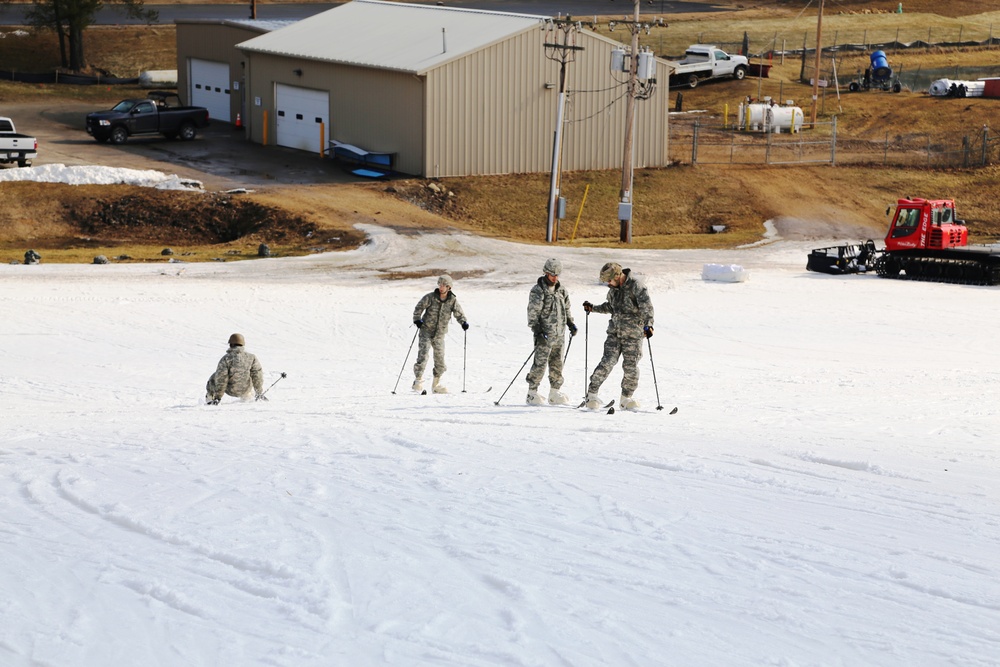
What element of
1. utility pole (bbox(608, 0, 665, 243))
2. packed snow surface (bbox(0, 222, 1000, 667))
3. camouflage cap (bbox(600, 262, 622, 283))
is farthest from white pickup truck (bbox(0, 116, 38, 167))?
camouflage cap (bbox(600, 262, 622, 283))

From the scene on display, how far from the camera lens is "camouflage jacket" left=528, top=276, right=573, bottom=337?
589 inches

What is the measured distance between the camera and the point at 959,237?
30031mm

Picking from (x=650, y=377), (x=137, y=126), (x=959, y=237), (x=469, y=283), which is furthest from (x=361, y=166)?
(x=650, y=377)

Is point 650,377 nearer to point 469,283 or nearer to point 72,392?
point 72,392

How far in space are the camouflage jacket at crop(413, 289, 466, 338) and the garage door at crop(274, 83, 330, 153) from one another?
2665 centimetres

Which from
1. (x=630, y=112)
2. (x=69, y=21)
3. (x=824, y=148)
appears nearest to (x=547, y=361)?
(x=630, y=112)

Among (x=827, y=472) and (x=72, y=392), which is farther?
(x=72, y=392)

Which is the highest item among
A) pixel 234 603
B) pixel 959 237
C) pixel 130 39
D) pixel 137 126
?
pixel 130 39

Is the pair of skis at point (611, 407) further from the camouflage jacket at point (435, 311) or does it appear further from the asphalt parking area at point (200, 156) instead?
the asphalt parking area at point (200, 156)

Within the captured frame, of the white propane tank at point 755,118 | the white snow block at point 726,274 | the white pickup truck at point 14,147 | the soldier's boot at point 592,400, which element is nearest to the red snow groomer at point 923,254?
the white snow block at point 726,274

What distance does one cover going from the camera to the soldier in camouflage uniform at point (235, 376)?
15.2m

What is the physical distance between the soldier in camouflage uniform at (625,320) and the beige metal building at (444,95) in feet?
73.5

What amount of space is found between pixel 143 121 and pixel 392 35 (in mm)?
8848

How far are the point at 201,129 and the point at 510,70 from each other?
12763 millimetres
